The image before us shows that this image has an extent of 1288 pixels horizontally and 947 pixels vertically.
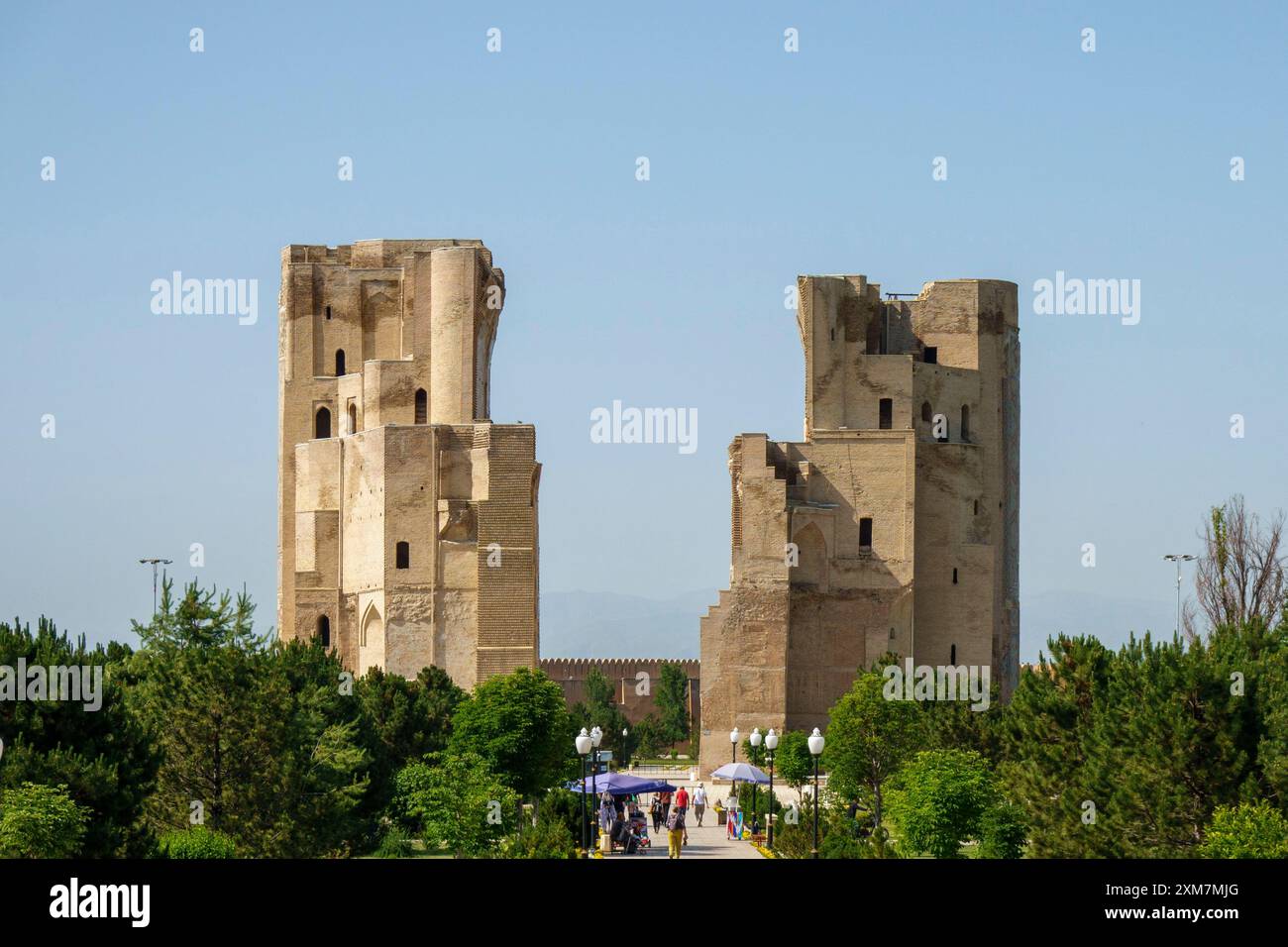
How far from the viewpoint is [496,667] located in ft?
204

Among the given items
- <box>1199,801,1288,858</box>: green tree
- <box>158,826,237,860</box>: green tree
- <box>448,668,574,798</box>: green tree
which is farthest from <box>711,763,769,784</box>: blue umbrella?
<box>1199,801,1288,858</box>: green tree

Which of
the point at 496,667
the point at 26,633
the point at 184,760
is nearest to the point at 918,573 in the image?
the point at 496,667

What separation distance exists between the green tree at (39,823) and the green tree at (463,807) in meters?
9.00

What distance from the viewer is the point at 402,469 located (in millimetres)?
64062

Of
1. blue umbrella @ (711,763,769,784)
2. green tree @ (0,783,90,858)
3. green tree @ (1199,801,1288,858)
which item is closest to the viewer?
green tree @ (1199,801,1288,858)

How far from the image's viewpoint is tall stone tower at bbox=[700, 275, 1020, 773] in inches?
2479

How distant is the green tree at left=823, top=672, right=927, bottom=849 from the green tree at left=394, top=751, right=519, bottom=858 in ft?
34.1

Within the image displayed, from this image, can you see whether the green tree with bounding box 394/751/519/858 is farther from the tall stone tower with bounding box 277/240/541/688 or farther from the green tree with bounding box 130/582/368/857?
the tall stone tower with bounding box 277/240/541/688

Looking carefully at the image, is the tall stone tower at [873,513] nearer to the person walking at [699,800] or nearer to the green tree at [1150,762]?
the person walking at [699,800]

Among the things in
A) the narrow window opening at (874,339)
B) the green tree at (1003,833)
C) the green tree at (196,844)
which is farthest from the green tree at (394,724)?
the narrow window opening at (874,339)

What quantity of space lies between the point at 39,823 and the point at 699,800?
94.0 feet

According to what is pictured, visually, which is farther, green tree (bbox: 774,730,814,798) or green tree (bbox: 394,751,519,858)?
green tree (bbox: 774,730,814,798)

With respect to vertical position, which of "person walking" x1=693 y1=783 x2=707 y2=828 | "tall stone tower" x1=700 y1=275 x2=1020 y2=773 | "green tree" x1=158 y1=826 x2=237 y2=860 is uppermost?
"tall stone tower" x1=700 y1=275 x2=1020 y2=773

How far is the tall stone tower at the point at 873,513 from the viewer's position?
63.0 meters
